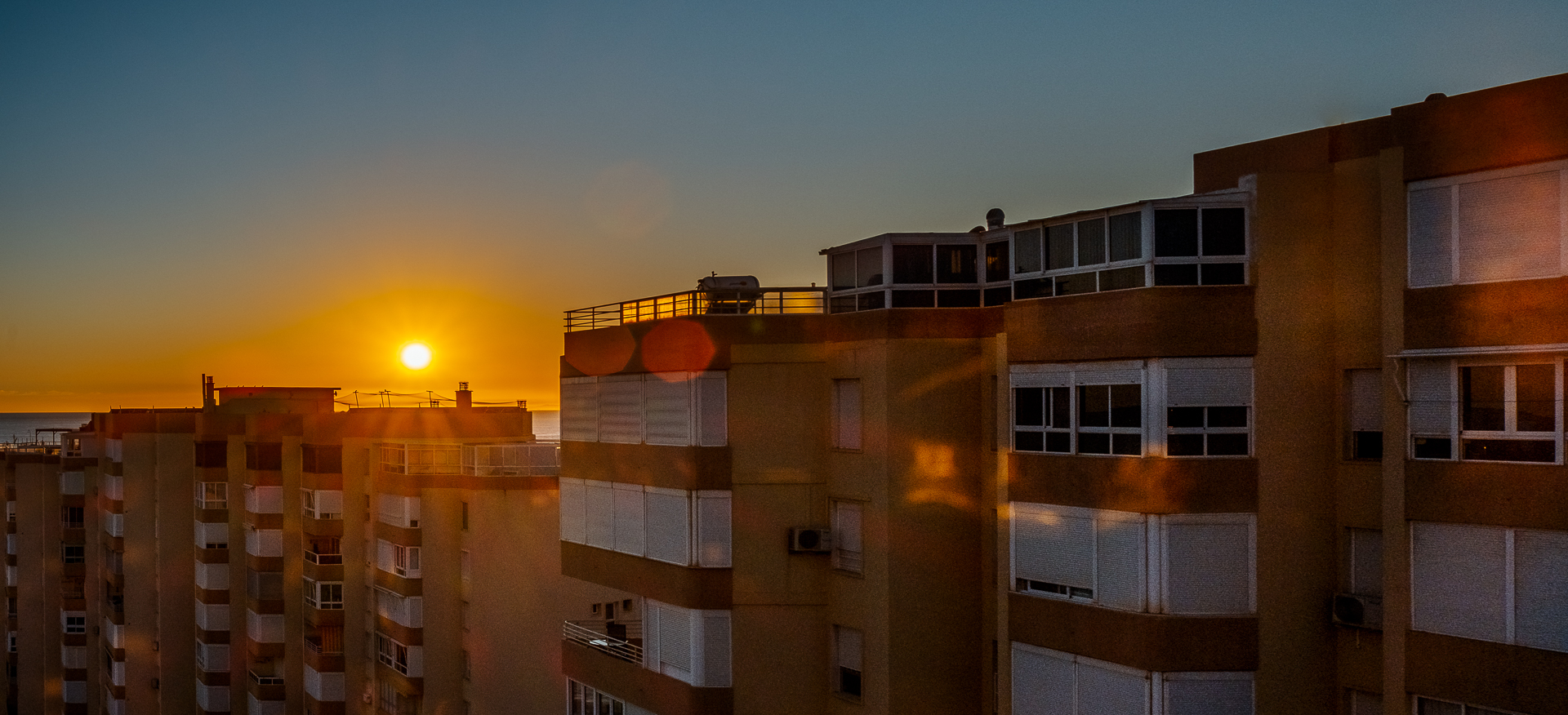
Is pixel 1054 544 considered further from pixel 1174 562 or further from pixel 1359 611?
pixel 1359 611

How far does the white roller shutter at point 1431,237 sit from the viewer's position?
1534 centimetres

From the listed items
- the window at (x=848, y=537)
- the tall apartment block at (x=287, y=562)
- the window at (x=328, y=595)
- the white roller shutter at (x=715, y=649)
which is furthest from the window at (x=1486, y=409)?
the window at (x=328, y=595)

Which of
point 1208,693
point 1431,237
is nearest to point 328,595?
point 1208,693

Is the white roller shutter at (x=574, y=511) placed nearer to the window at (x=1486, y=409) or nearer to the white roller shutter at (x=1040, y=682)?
the white roller shutter at (x=1040, y=682)

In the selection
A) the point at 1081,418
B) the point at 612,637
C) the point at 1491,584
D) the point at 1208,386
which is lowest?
the point at 612,637

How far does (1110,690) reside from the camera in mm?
17406

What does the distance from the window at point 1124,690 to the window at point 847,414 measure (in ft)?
18.6

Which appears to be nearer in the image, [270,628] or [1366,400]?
[1366,400]

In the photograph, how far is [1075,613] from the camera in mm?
17844

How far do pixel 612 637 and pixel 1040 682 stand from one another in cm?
1108

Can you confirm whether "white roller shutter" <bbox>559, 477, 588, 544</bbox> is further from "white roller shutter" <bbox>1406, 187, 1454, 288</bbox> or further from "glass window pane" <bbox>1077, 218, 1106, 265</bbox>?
"white roller shutter" <bbox>1406, 187, 1454, 288</bbox>

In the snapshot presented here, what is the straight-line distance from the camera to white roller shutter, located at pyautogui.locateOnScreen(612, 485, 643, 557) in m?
24.7

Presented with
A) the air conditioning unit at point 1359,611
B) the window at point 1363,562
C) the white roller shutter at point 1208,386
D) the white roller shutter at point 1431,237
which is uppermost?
the white roller shutter at point 1431,237

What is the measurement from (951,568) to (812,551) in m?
2.71
